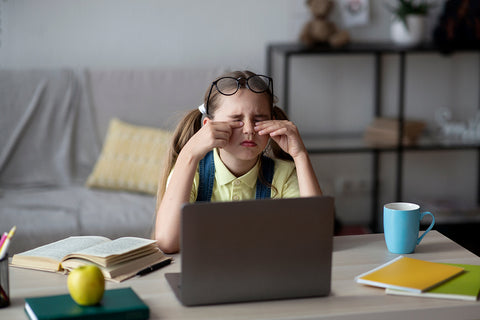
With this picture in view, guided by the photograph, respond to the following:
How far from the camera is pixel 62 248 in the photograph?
1.37m

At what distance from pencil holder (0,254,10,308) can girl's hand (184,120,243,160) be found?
1.84 ft

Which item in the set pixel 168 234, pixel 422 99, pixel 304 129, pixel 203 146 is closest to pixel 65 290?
pixel 168 234

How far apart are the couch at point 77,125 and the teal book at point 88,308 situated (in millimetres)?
1473

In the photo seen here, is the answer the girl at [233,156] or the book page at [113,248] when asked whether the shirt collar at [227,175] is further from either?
the book page at [113,248]

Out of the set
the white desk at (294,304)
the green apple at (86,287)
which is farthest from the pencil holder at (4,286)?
the green apple at (86,287)

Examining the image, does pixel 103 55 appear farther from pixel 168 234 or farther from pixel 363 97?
pixel 168 234

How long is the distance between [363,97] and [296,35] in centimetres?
52

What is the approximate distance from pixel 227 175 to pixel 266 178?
12 centimetres

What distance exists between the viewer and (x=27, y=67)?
10.2 ft

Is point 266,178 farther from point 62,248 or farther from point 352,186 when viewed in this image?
point 352,186

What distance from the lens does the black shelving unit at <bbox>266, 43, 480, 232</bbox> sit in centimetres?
310

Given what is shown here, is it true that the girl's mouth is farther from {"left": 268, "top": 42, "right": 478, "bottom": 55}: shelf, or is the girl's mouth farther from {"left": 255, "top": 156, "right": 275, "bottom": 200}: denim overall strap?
{"left": 268, "top": 42, "right": 478, "bottom": 55}: shelf

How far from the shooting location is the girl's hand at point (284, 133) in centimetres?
155

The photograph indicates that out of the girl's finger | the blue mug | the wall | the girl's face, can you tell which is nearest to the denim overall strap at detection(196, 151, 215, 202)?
the girl's face
